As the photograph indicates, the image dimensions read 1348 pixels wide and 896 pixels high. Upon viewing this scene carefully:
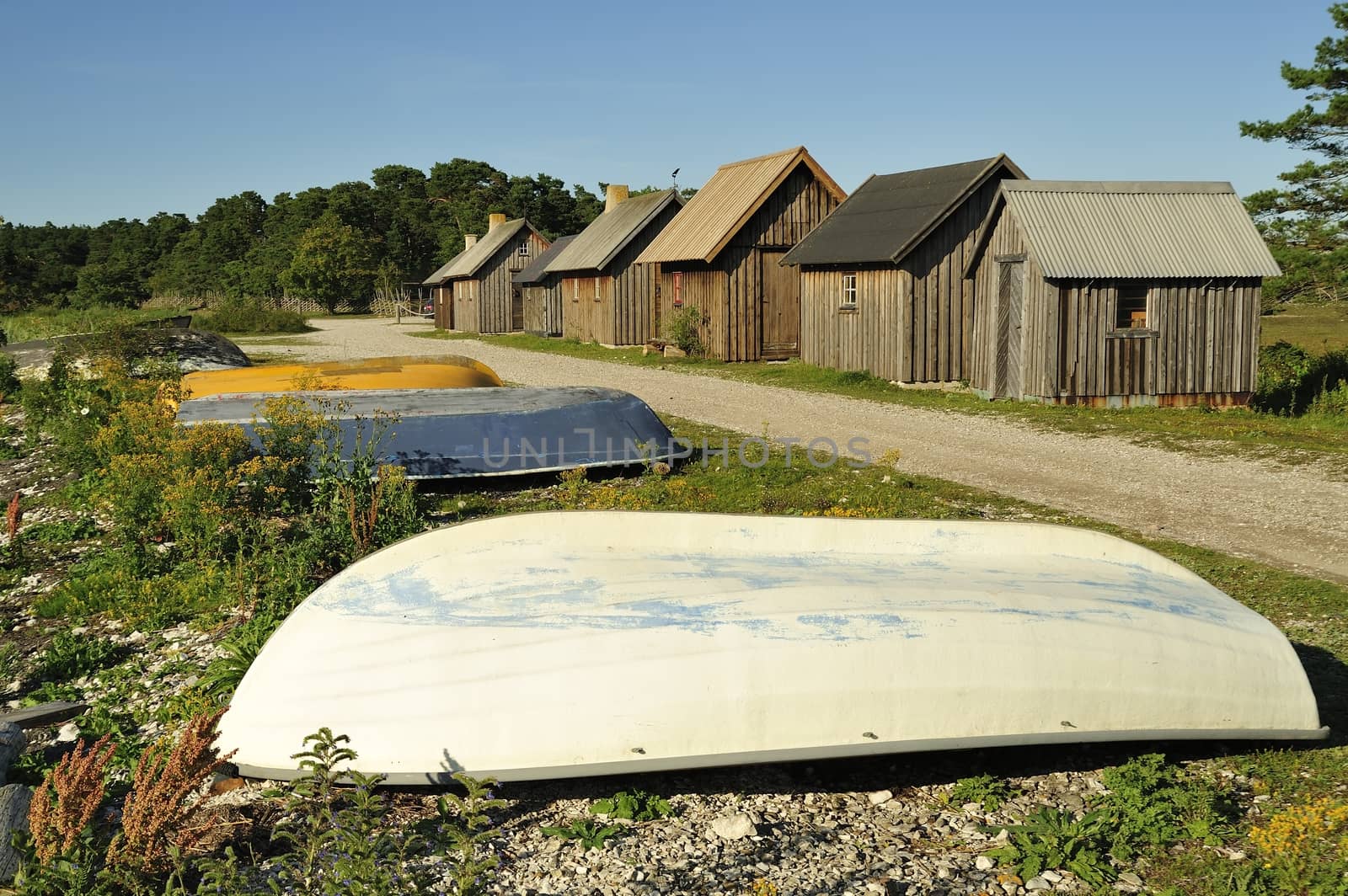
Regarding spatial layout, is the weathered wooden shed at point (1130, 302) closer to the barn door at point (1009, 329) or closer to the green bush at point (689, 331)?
the barn door at point (1009, 329)

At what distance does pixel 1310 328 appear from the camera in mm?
39312

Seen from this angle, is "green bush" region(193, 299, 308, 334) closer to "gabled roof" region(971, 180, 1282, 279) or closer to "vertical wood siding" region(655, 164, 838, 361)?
"vertical wood siding" region(655, 164, 838, 361)

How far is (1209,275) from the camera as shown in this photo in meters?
18.2

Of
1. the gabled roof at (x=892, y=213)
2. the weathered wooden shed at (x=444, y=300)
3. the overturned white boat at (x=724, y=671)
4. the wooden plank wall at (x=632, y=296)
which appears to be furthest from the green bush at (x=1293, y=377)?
the weathered wooden shed at (x=444, y=300)

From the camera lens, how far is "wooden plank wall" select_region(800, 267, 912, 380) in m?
21.4

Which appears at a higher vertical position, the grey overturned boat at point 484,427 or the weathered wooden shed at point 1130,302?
the weathered wooden shed at point 1130,302

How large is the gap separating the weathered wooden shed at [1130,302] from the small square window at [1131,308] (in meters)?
0.02

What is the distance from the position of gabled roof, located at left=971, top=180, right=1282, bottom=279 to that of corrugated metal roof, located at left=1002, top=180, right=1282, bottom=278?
14 millimetres

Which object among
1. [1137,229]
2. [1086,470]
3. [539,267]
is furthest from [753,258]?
[539,267]

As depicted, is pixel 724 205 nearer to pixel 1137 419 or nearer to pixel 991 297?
pixel 991 297

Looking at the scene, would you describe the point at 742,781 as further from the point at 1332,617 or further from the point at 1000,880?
the point at 1332,617

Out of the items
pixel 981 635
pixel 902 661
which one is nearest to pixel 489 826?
pixel 902 661

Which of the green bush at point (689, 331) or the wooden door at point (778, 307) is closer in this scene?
the wooden door at point (778, 307)

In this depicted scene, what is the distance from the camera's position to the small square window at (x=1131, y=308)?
18.3 meters
